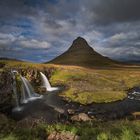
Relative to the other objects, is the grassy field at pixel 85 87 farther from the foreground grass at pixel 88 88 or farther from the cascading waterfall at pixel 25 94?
the cascading waterfall at pixel 25 94

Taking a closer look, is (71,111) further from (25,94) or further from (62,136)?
(62,136)

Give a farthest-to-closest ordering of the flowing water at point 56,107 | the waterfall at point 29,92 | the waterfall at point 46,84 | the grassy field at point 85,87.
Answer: the waterfall at point 46,84 < the grassy field at point 85,87 < the waterfall at point 29,92 < the flowing water at point 56,107

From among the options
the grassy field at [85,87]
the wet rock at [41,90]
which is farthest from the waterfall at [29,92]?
the grassy field at [85,87]

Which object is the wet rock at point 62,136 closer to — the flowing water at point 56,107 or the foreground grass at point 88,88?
the flowing water at point 56,107

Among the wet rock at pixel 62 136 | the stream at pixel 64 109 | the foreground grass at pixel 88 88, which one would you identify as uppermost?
the wet rock at pixel 62 136

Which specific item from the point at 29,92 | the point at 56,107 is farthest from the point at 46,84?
the point at 56,107

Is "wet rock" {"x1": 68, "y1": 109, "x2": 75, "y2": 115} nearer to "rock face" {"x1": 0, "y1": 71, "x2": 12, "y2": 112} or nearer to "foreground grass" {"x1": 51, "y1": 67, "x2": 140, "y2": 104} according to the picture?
"foreground grass" {"x1": 51, "y1": 67, "x2": 140, "y2": 104}

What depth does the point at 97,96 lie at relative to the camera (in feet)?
238

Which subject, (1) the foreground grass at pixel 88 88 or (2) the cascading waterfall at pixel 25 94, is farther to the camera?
(1) the foreground grass at pixel 88 88

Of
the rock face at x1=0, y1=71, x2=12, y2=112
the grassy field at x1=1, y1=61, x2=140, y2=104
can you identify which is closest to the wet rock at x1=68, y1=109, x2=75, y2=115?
the grassy field at x1=1, y1=61, x2=140, y2=104

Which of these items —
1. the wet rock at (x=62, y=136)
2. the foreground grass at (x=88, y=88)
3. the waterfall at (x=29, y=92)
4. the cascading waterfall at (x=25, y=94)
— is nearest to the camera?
the wet rock at (x=62, y=136)

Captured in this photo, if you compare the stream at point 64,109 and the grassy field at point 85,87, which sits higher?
the grassy field at point 85,87

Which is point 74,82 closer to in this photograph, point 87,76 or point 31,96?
point 87,76

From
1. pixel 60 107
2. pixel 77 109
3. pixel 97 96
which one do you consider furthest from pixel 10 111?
pixel 97 96
